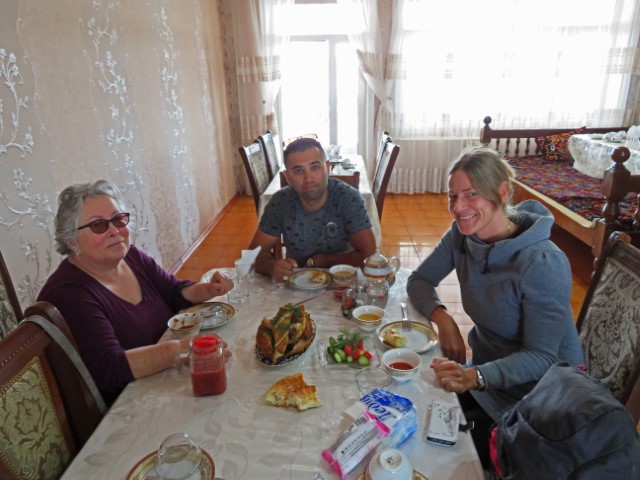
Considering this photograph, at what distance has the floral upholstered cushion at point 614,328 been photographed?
3.66ft

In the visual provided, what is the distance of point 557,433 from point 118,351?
1000 mm

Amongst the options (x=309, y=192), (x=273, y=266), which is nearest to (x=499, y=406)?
(x=273, y=266)

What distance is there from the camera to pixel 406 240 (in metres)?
4.04

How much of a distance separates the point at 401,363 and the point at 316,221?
95 centimetres

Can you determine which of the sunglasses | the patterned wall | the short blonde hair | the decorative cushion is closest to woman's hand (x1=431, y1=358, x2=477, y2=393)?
the short blonde hair

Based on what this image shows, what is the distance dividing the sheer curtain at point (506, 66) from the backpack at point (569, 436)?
4.71 meters

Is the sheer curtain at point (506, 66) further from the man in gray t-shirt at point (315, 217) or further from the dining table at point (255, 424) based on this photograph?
the dining table at point (255, 424)

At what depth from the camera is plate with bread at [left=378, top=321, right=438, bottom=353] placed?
1.22m

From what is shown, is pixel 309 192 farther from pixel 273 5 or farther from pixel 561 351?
pixel 273 5

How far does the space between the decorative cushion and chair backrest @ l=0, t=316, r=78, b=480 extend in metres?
5.08

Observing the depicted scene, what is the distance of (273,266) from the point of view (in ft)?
5.47

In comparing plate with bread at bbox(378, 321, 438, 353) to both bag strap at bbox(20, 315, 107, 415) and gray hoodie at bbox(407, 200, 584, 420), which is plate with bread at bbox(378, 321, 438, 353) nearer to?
gray hoodie at bbox(407, 200, 584, 420)

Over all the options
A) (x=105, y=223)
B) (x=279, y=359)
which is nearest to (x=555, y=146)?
(x=279, y=359)

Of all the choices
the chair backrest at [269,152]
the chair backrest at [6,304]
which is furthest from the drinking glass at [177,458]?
the chair backrest at [269,152]
